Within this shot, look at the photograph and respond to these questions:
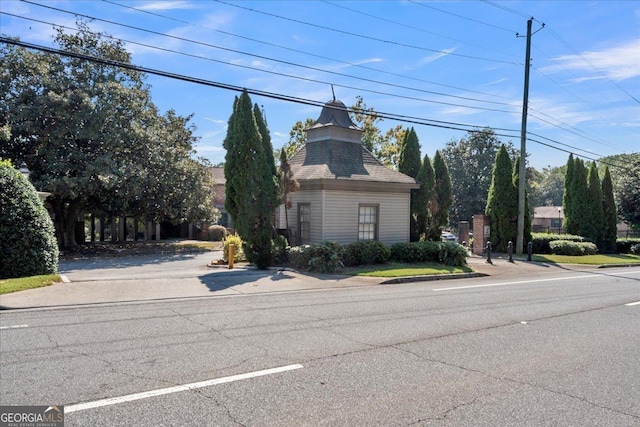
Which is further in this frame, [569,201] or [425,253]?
[569,201]

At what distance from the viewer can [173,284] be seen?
1275cm

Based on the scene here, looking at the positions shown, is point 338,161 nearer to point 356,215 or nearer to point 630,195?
point 356,215

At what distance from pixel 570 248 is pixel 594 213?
6.93 metres

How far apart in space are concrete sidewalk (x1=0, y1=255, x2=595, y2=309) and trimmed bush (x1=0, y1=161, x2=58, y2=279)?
1.14m

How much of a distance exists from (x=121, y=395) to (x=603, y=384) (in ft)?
17.8

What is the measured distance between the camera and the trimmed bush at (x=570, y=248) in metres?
26.2

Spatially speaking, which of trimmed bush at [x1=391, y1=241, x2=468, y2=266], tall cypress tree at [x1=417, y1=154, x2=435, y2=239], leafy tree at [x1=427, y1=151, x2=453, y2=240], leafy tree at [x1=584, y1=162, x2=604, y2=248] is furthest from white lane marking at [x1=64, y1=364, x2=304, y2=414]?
leafy tree at [x1=584, y1=162, x2=604, y2=248]

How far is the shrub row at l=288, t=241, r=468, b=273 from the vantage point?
16000 mm

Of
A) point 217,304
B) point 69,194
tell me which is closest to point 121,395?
point 217,304

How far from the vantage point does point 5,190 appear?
12711 millimetres

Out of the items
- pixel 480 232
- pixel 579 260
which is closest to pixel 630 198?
pixel 579 260

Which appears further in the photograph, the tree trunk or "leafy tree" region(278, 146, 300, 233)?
the tree trunk

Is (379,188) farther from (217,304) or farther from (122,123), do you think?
(122,123)

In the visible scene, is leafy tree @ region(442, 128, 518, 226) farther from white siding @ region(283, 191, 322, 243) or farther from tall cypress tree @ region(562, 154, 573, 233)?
white siding @ region(283, 191, 322, 243)
